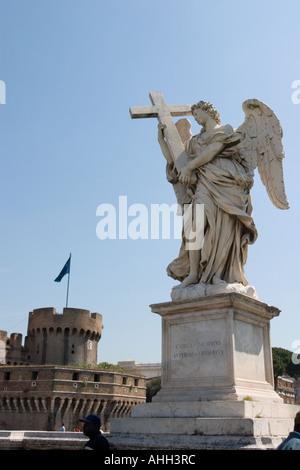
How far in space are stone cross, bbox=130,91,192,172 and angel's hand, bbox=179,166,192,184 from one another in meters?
0.45

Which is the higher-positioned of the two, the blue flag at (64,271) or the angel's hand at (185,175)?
the blue flag at (64,271)

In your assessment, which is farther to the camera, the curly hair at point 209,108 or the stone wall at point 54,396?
the stone wall at point 54,396

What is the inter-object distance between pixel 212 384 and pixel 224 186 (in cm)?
238

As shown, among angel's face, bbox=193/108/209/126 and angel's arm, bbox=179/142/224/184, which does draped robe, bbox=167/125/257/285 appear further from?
angel's face, bbox=193/108/209/126

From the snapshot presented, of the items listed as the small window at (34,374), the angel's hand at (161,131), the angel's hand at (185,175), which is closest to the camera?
the angel's hand at (185,175)

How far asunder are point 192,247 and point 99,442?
2833 mm

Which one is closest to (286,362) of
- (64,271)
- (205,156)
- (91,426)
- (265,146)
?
(64,271)

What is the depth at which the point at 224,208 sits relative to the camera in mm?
6113

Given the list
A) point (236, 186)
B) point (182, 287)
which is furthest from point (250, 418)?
point (236, 186)

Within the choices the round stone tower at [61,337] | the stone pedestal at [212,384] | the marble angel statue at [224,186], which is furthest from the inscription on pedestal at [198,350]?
the round stone tower at [61,337]

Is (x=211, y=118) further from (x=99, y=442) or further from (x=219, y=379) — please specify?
(x=99, y=442)

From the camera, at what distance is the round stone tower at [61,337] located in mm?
52438

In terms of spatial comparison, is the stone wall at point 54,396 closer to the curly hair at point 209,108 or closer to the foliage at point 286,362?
the foliage at point 286,362

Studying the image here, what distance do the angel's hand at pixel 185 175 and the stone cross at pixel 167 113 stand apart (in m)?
0.45
